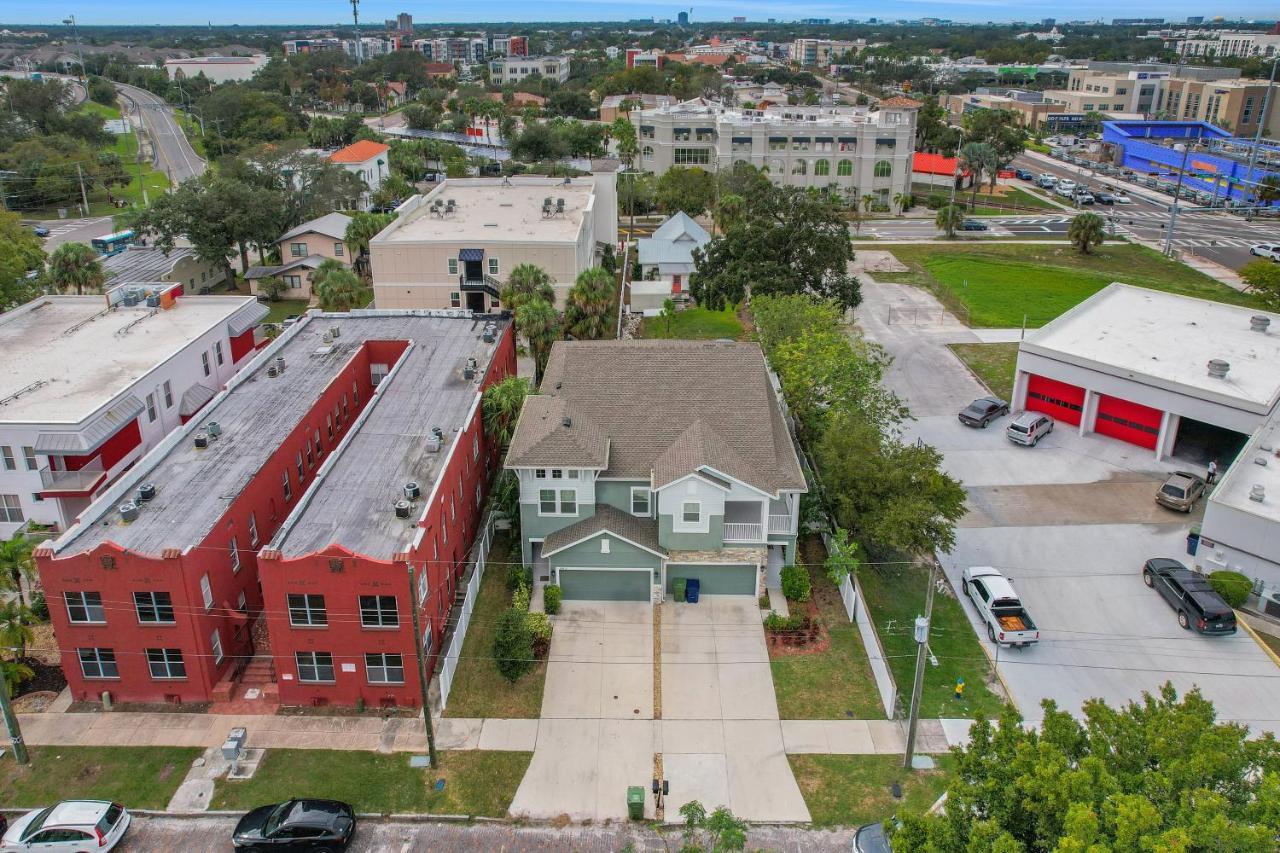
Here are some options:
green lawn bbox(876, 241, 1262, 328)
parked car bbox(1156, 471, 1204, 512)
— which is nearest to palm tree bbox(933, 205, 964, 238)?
green lawn bbox(876, 241, 1262, 328)

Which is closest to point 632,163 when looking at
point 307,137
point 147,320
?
point 307,137

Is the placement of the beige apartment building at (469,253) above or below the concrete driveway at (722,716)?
above

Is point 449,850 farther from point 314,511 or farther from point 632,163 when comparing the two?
point 632,163

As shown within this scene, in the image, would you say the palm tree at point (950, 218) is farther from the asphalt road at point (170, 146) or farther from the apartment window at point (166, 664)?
the asphalt road at point (170, 146)

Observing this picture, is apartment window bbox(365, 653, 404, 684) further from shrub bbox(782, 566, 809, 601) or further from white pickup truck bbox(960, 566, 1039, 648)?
white pickup truck bbox(960, 566, 1039, 648)

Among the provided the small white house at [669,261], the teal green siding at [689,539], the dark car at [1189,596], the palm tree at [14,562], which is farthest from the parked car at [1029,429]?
the palm tree at [14,562]
